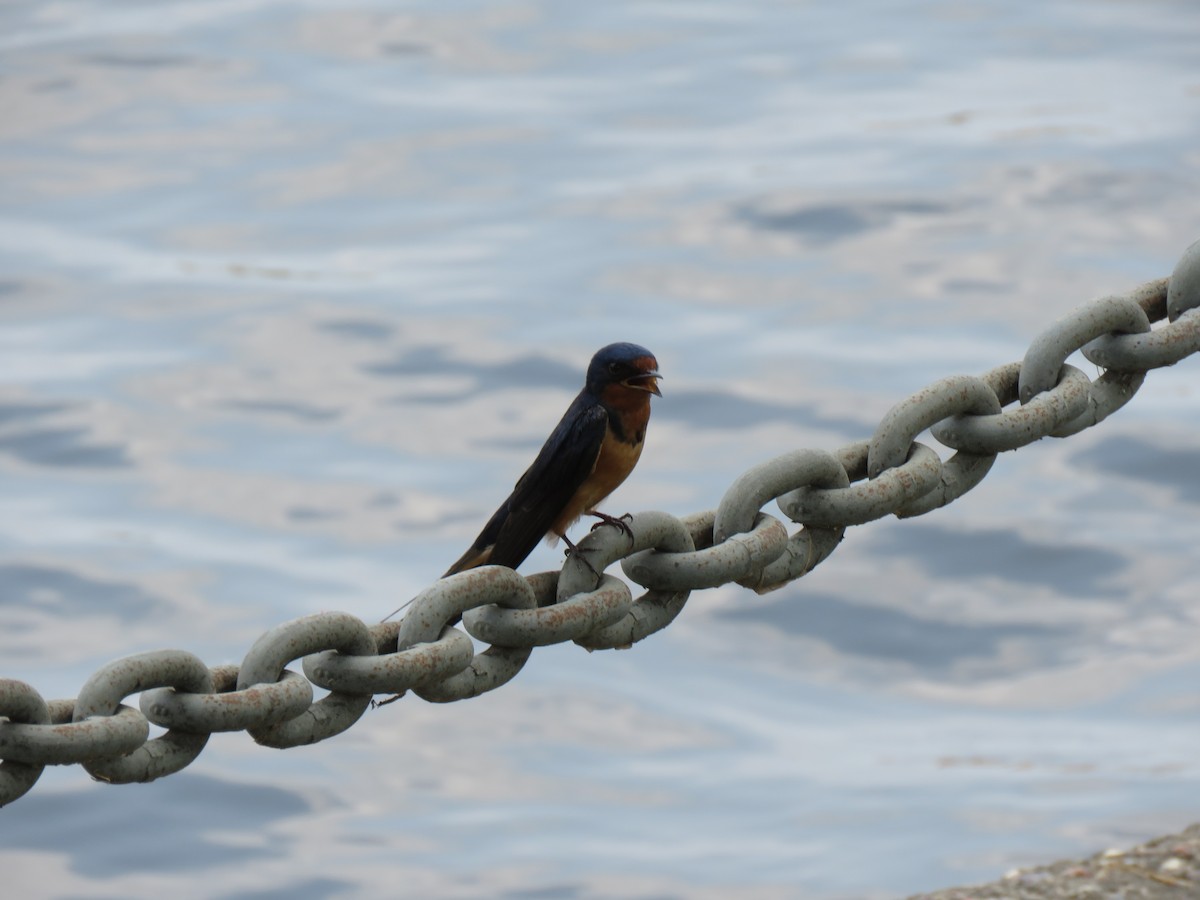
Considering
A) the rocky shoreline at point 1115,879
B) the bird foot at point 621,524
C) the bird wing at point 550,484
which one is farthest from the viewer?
the rocky shoreline at point 1115,879

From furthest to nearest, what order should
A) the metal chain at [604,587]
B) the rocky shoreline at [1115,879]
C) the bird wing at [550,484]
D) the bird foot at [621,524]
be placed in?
the rocky shoreline at [1115,879], the bird wing at [550,484], the bird foot at [621,524], the metal chain at [604,587]

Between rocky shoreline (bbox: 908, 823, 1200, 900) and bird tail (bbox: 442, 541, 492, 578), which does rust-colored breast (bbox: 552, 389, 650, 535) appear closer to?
bird tail (bbox: 442, 541, 492, 578)

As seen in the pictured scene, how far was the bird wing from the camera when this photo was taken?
2.92 meters

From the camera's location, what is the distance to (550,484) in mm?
2949

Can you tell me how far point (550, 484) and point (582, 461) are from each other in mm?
63

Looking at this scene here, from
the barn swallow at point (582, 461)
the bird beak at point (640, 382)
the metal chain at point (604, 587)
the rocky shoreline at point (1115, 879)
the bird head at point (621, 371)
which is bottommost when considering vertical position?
the rocky shoreline at point (1115, 879)

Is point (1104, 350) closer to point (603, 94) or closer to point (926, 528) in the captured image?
point (926, 528)

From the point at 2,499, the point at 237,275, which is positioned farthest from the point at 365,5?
the point at 2,499

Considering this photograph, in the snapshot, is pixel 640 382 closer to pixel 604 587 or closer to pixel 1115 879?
pixel 604 587

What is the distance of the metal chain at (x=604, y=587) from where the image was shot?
2146 millimetres

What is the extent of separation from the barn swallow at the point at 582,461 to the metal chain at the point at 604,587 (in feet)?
0.93

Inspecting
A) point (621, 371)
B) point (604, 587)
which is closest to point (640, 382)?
point (621, 371)

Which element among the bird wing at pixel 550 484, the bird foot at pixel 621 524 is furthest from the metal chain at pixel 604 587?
the bird wing at pixel 550 484

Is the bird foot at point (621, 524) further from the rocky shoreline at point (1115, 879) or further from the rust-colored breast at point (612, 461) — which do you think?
the rocky shoreline at point (1115, 879)
